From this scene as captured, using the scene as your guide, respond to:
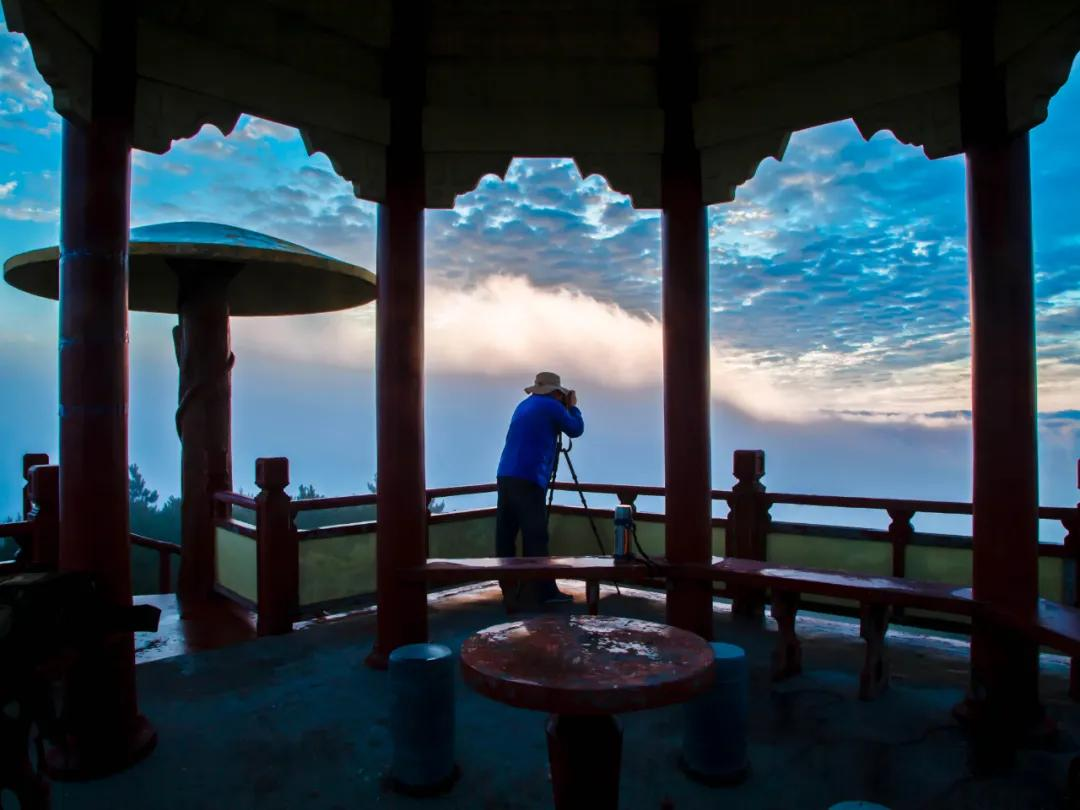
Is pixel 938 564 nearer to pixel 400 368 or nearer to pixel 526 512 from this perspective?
pixel 526 512

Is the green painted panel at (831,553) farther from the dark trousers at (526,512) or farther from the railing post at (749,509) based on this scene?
the dark trousers at (526,512)

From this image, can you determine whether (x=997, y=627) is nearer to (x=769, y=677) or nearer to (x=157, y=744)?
(x=769, y=677)

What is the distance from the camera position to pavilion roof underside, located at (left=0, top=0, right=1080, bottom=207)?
4133 millimetres

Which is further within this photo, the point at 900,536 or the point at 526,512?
the point at 526,512

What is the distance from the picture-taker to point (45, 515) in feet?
16.8

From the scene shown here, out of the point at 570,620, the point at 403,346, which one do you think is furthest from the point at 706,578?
the point at 403,346

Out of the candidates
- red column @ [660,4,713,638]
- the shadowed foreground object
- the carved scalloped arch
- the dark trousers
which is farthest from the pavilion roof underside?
the dark trousers

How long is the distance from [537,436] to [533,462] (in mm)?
248

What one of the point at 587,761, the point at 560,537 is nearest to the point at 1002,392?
the point at 587,761

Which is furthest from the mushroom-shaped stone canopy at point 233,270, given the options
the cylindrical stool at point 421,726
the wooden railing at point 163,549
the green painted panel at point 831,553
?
the green painted panel at point 831,553

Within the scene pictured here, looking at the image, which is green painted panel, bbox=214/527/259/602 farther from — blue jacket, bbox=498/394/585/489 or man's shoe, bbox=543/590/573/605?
man's shoe, bbox=543/590/573/605

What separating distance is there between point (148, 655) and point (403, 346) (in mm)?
3246

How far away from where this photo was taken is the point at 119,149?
3.85m

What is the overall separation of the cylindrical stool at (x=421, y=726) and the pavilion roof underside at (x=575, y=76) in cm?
333
